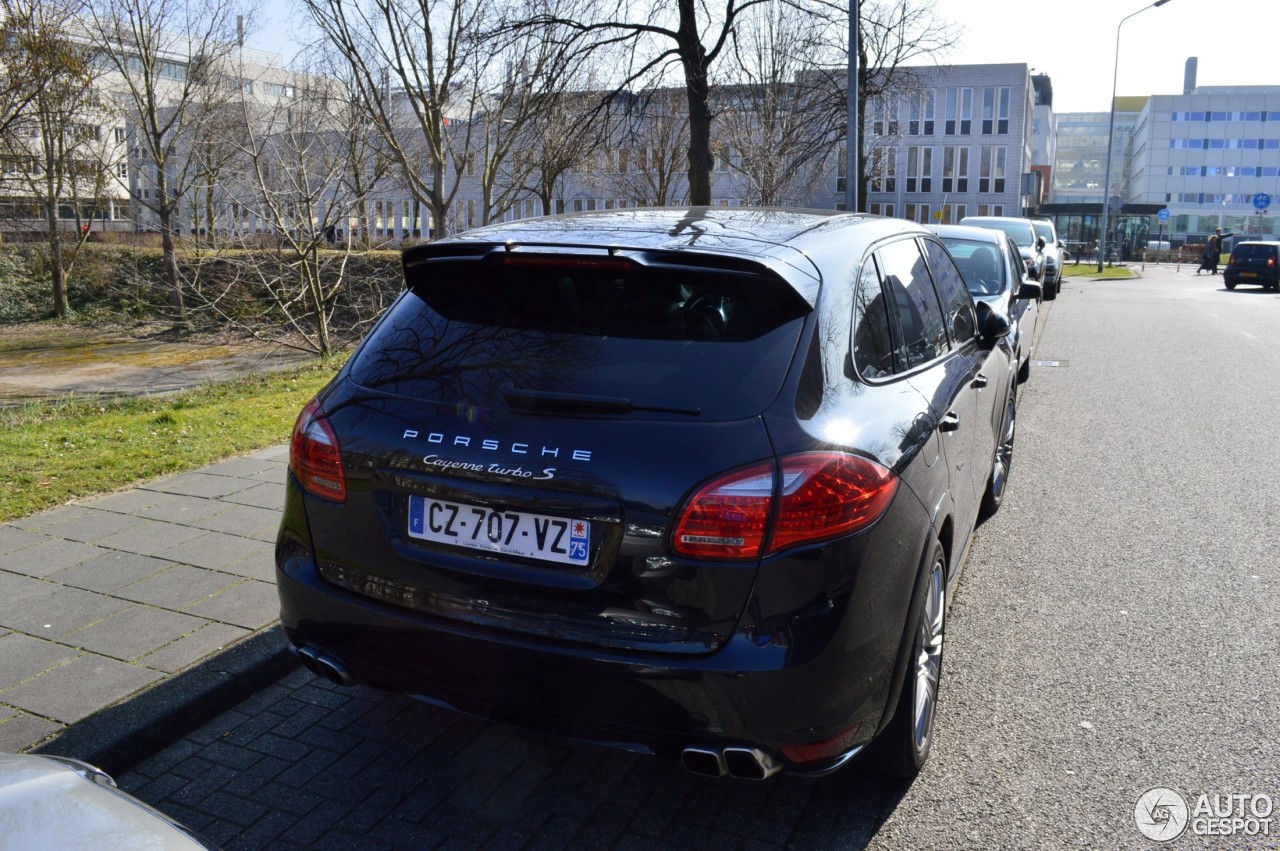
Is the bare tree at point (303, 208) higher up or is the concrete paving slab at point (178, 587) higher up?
the bare tree at point (303, 208)

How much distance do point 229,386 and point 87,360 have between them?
17.3 m

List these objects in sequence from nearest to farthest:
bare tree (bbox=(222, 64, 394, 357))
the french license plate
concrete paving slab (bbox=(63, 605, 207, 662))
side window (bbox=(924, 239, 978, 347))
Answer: the french license plate < concrete paving slab (bbox=(63, 605, 207, 662)) < side window (bbox=(924, 239, 978, 347)) < bare tree (bbox=(222, 64, 394, 357))

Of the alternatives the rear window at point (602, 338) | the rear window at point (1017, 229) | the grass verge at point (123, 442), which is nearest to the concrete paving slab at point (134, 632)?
the rear window at point (602, 338)

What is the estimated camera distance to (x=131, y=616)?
4.25m

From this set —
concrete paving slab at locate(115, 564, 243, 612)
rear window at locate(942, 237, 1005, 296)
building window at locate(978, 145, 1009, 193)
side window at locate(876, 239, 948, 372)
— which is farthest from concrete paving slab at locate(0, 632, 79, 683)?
building window at locate(978, 145, 1009, 193)

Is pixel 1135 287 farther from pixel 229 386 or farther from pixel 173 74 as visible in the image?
pixel 173 74

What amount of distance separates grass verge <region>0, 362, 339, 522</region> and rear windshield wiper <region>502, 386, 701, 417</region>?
166 inches

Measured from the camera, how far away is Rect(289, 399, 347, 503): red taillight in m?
3.02

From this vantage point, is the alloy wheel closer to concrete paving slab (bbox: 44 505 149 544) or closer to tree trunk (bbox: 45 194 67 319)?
concrete paving slab (bbox: 44 505 149 544)

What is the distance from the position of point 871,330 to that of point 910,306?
2.26 ft

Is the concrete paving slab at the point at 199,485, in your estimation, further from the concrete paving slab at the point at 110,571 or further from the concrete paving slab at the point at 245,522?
the concrete paving slab at the point at 110,571

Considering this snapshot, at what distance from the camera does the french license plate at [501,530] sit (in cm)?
267

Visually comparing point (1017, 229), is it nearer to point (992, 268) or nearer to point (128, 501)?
point (992, 268)

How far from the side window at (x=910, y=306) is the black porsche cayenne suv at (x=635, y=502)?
223 mm
